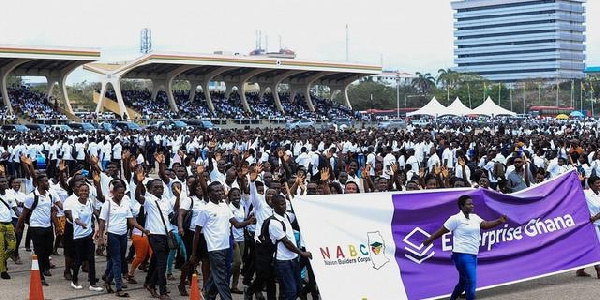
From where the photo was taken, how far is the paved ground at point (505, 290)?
1003cm

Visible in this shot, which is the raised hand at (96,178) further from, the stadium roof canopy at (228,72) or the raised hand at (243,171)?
the stadium roof canopy at (228,72)

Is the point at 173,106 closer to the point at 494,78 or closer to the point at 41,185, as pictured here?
the point at 41,185

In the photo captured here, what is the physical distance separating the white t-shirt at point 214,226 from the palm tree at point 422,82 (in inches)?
4694

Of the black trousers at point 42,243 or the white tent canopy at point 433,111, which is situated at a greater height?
the white tent canopy at point 433,111

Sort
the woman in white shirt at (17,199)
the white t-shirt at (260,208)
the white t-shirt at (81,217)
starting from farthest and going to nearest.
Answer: the woman in white shirt at (17,199)
the white t-shirt at (81,217)
the white t-shirt at (260,208)

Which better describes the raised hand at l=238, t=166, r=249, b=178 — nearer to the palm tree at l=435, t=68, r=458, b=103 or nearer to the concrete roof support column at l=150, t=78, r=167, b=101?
the concrete roof support column at l=150, t=78, r=167, b=101

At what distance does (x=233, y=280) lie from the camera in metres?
10.5

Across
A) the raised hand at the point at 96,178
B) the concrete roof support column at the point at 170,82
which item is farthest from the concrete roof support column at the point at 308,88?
the raised hand at the point at 96,178

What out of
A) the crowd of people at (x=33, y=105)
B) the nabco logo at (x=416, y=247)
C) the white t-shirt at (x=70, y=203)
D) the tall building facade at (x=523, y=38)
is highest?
the tall building facade at (x=523, y=38)

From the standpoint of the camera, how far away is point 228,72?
68188 millimetres

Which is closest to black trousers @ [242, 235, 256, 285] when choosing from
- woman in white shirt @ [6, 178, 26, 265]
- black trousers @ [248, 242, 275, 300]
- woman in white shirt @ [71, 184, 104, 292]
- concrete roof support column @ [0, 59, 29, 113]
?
black trousers @ [248, 242, 275, 300]

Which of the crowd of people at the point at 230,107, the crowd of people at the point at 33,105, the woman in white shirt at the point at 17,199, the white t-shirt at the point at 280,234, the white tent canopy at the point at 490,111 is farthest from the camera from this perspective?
the crowd of people at the point at 230,107

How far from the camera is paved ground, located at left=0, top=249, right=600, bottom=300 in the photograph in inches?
395

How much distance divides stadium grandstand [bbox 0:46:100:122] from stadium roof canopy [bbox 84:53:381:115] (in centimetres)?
273
